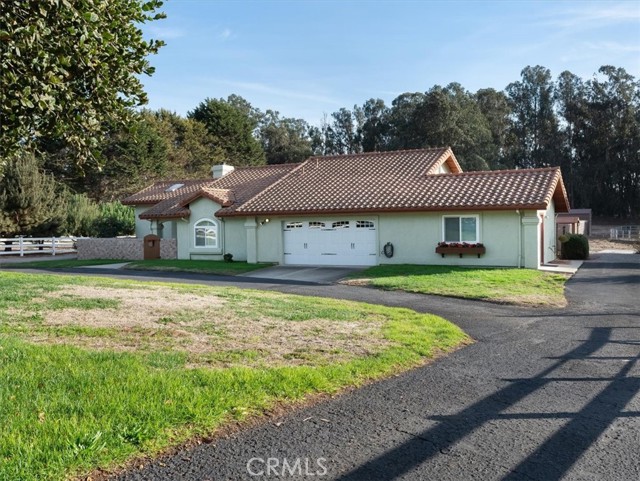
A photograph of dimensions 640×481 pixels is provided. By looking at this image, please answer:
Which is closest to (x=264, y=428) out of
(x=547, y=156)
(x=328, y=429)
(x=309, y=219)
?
(x=328, y=429)

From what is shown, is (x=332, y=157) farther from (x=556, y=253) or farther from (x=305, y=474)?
(x=305, y=474)

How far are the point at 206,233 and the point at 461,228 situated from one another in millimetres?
11849

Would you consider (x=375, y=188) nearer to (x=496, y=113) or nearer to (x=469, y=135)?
(x=469, y=135)

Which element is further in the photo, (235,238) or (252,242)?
(235,238)

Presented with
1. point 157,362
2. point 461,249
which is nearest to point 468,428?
point 157,362

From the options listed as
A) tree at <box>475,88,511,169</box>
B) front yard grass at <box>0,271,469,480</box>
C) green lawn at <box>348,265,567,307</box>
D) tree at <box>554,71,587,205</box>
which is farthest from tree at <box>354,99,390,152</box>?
front yard grass at <box>0,271,469,480</box>

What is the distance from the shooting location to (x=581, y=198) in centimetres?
7056

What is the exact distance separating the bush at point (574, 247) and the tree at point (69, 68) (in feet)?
79.4

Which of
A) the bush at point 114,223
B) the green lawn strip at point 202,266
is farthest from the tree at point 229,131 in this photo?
the green lawn strip at point 202,266

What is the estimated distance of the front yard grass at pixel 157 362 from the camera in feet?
13.9

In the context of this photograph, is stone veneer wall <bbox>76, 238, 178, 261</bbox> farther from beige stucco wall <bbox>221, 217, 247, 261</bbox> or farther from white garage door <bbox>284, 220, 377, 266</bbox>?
white garage door <bbox>284, 220, 377, 266</bbox>

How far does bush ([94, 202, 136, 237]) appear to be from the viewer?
1463 inches

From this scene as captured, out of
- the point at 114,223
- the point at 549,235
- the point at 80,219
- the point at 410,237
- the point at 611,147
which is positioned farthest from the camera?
the point at 611,147

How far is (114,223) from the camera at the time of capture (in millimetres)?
37406
